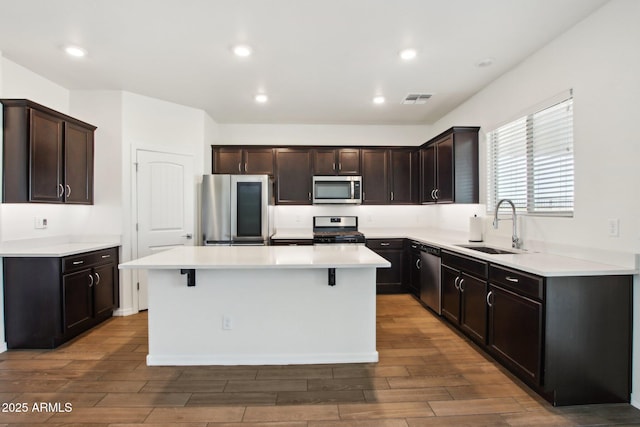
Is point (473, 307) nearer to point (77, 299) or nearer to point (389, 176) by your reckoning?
point (389, 176)

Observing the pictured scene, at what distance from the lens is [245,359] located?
2549 mm

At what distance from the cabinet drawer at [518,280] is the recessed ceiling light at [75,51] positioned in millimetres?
4008

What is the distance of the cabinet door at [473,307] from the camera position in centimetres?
268

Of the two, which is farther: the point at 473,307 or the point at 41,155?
the point at 41,155

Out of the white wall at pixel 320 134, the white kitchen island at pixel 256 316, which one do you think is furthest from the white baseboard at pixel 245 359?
the white wall at pixel 320 134

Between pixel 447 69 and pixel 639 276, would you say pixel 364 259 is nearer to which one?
pixel 639 276

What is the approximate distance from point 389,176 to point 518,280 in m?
2.97

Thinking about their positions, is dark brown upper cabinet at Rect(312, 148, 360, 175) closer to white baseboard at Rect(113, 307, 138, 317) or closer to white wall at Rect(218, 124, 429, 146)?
white wall at Rect(218, 124, 429, 146)

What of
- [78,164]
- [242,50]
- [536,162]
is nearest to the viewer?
[242,50]

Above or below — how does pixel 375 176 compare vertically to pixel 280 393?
above

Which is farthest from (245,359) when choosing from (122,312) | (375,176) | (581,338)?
(375,176)

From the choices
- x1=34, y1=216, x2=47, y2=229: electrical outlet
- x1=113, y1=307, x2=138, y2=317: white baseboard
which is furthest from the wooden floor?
x1=34, y1=216, x2=47, y2=229: electrical outlet

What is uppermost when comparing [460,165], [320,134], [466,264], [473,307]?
[320,134]

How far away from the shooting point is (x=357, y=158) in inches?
194
